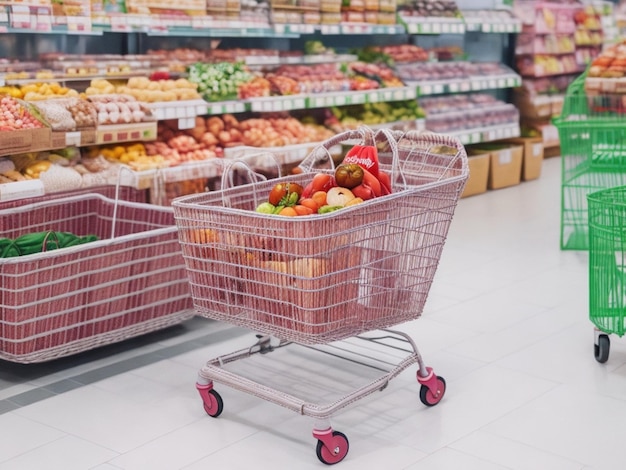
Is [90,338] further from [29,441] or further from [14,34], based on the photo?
[14,34]

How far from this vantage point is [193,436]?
338 centimetres

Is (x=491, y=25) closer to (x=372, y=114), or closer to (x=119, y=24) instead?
(x=372, y=114)

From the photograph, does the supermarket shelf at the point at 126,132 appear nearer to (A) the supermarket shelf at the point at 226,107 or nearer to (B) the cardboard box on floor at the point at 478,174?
(A) the supermarket shelf at the point at 226,107

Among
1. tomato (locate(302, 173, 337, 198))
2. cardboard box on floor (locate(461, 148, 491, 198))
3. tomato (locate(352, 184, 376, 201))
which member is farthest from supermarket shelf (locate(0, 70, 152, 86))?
cardboard box on floor (locate(461, 148, 491, 198))

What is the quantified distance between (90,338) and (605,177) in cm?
399

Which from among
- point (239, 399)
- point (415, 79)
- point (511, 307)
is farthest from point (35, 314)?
point (415, 79)

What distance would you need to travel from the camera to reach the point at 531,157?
29.0 ft

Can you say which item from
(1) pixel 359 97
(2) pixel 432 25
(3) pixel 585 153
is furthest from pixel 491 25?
(3) pixel 585 153

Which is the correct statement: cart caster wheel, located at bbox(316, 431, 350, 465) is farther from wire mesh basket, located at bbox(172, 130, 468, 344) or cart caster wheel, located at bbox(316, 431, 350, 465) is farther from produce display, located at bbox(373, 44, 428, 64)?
produce display, located at bbox(373, 44, 428, 64)

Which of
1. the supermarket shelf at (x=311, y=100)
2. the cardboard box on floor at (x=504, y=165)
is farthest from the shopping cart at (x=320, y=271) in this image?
the cardboard box on floor at (x=504, y=165)

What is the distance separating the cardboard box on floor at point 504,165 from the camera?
832cm

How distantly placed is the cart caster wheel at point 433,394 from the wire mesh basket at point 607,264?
79cm

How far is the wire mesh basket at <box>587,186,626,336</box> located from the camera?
3.90 meters

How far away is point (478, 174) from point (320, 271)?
5211 millimetres
